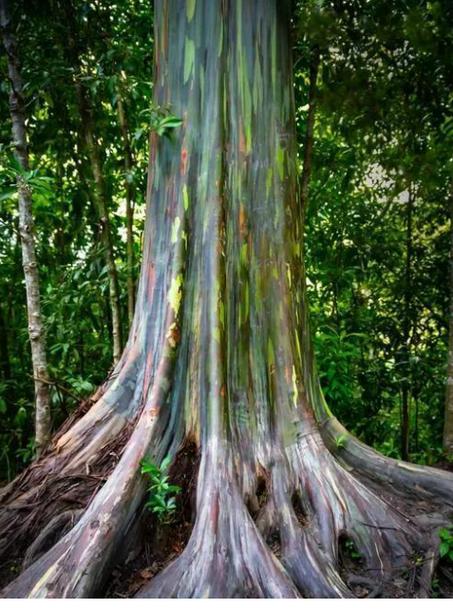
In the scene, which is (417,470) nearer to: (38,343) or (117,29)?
(38,343)

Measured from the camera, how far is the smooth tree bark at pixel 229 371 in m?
2.83

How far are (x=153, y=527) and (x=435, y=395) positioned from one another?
3.38m

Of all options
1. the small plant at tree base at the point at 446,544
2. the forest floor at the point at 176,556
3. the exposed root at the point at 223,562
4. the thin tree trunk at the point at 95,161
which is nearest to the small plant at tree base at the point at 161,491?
the forest floor at the point at 176,556

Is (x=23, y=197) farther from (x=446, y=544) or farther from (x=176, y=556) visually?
(x=446, y=544)

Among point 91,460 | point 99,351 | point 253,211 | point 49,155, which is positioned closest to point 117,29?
point 49,155

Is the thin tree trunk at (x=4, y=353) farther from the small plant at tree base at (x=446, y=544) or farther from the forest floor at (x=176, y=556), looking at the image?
the small plant at tree base at (x=446, y=544)

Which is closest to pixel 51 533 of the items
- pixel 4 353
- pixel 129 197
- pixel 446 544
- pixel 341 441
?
pixel 341 441

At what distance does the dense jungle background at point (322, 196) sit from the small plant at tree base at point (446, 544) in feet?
4.40

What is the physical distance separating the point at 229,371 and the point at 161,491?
71 cm

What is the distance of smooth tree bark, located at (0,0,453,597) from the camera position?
2.83m

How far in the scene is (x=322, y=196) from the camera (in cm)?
505

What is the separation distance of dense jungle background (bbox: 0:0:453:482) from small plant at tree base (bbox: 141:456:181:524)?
1041 mm

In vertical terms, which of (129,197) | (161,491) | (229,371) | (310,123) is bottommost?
(161,491)

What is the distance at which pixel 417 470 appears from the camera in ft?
10.9
